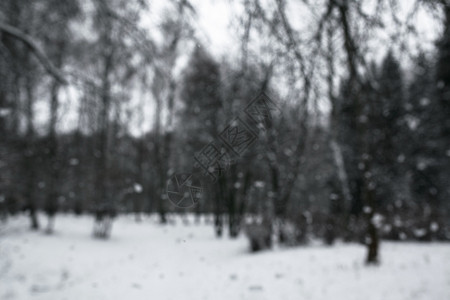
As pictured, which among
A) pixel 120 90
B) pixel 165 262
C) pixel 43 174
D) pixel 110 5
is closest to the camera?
pixel 110 5

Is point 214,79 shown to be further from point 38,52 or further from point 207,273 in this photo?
point 207,273

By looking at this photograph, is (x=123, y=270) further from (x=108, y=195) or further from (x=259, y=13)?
(x=259, y=13)

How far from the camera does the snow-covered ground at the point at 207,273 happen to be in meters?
4.84

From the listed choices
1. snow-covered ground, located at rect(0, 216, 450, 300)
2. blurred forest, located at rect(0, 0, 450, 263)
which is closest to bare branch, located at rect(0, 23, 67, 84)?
blurred forest, located at rect(0, 0, 450, 263)

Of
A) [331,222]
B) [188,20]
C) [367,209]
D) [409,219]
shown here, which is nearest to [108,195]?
[331,222]

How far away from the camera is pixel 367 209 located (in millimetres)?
5977

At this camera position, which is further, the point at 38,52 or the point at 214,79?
the point at 38,52

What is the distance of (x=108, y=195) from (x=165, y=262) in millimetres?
4443

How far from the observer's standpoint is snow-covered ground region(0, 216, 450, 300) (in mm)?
4840

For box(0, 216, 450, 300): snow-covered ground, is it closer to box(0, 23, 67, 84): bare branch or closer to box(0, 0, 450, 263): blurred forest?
box(0, 0, 450, 263): blurred forest

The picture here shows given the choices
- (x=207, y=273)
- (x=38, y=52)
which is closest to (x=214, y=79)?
(x=38, y=52)

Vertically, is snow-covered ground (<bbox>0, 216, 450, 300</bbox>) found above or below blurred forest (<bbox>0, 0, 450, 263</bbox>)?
below

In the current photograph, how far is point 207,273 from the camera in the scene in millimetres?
6406

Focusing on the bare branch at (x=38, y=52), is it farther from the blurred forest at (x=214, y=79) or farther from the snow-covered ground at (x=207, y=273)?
the snow-covered ground at (x=207, y=273)
